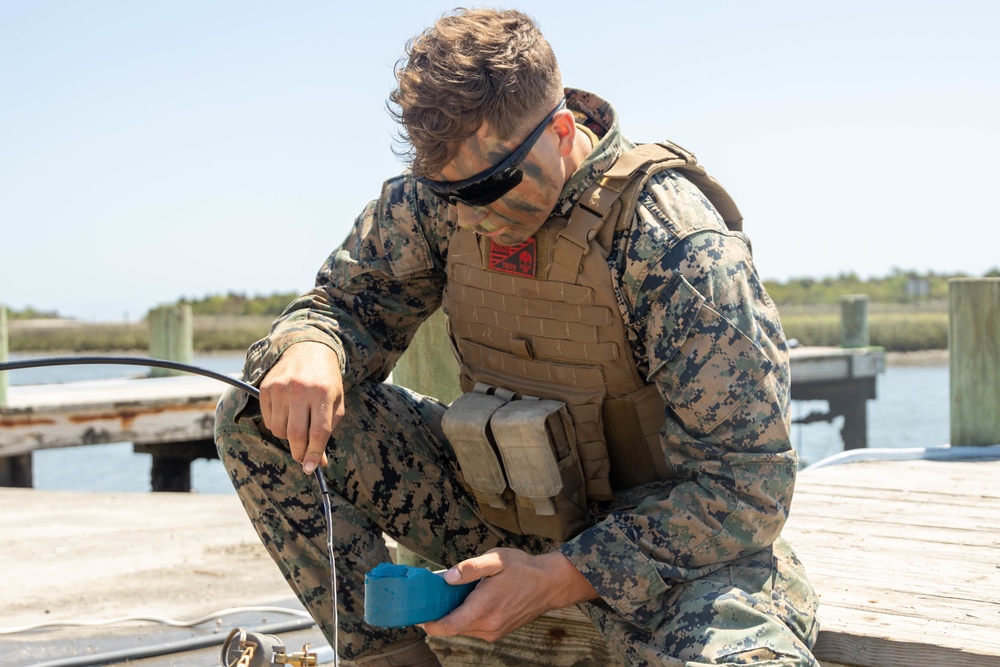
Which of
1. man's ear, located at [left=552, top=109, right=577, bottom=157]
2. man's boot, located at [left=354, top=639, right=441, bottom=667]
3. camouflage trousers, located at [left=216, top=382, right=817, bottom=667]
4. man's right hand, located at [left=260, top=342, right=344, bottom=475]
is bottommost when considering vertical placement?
man's boot, located at [left=354, top=639, right=441, bottom=667]

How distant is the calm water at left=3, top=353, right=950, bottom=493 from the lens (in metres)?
15.3

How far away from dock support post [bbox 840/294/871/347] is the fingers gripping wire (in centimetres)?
1254

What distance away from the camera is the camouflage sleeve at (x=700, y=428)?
6.52ft

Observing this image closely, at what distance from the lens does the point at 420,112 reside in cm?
211

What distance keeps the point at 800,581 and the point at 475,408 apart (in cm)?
74

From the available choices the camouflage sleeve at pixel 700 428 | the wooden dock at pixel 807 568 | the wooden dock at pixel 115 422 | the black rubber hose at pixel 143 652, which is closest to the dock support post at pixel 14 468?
the wooden dock at pixel 115 422

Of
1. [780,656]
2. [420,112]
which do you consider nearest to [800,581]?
[780,656]

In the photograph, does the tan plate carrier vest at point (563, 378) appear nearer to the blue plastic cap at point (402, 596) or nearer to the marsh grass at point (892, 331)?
the blue plastic cap at point (402, 596)

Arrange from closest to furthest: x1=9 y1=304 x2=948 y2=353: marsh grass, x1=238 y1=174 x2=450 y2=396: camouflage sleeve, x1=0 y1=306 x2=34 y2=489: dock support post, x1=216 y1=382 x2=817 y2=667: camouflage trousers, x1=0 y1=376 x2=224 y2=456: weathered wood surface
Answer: x1=216 y1=382 x2=817 y2=667: camouflage trousers
x1=238 y1=174 x2=450 y2=396: camouflage sleeve
x1=0 y1=376 x2=224 y2=456: weathered wood surface
x1=0 y1=306 x2=34 y2=489: dock support post
x1=9 y1=304 x2=948 y2=353: marsh grass

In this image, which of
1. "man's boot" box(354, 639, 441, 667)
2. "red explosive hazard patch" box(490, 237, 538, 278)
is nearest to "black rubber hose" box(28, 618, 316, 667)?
"man's boot" box(354, 639, 441, 667)

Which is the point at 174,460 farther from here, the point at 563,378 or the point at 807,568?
the point at 563,378

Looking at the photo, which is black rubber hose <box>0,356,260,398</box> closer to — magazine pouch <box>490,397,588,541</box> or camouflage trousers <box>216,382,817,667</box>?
camouflage trousers <box>216,382,817,667</box>

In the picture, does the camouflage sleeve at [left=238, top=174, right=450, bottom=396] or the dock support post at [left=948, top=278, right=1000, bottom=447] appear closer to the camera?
the camouflage sleeve at [left=238, top=174, right=450, bottom=396]

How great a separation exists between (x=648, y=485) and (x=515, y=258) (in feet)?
1.81
